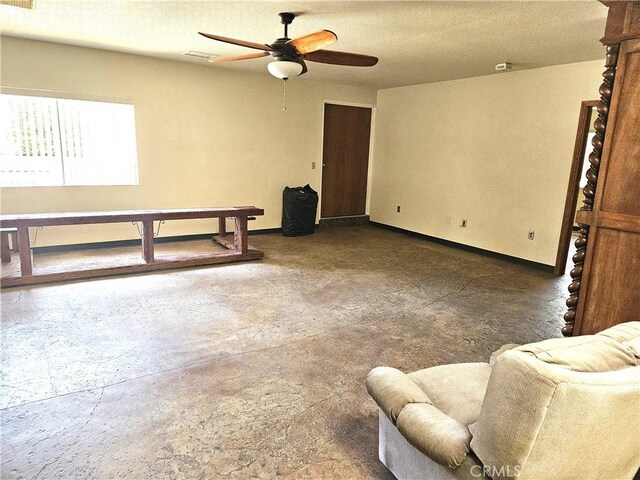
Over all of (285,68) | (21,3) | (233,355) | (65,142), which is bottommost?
(233,355)

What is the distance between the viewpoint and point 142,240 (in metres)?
4.47

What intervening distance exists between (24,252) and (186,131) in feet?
8.44

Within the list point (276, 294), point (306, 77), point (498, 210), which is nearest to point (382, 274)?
point (276, 294)

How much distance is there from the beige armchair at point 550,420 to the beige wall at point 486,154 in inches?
155

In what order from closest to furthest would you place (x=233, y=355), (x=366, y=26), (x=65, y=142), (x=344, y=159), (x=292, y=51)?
(x=233, y=355), (x=292, y=51), (x=366, y=26), (x=65, y=142), (x=344, y=159)

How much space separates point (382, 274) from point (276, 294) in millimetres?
1367

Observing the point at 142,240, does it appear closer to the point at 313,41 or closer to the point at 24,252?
the point at 24,252

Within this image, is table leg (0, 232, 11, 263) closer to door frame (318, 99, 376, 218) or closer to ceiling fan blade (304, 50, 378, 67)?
ceiling fan blade (304, 50, 378, 67)

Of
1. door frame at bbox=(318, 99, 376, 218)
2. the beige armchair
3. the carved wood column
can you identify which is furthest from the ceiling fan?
door frame at bbox=(318, 99, 376, 218)

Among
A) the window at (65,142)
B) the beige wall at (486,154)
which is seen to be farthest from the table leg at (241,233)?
the beige wall at (486,154)

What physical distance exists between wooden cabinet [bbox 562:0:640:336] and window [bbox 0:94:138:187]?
5.03m

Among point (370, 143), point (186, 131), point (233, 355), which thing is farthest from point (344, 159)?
point (233, 355)

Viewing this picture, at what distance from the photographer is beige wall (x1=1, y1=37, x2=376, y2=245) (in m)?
4.68

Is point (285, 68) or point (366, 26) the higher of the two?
point (366, 26)
